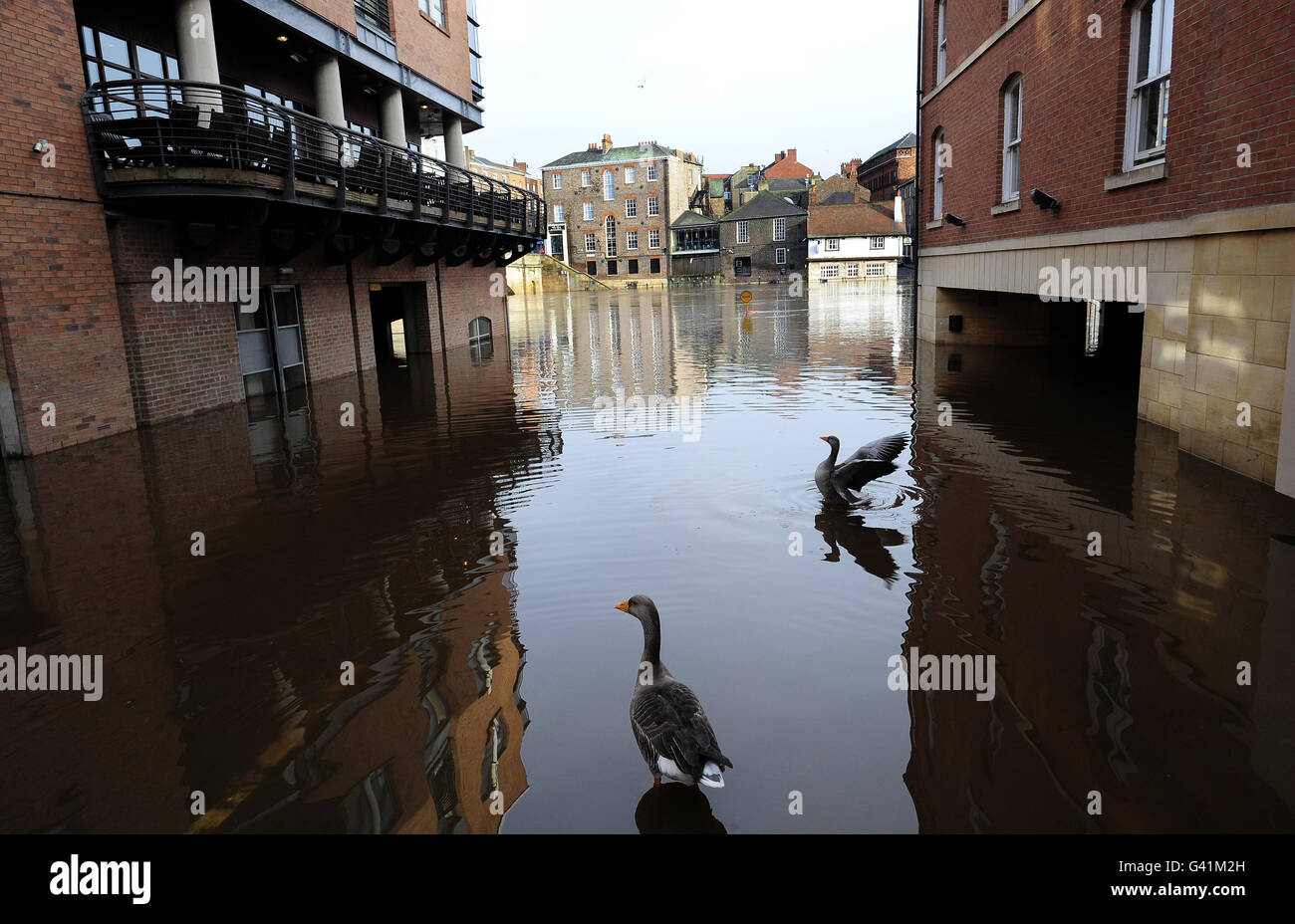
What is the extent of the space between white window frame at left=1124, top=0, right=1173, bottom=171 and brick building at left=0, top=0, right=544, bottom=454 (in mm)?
11302

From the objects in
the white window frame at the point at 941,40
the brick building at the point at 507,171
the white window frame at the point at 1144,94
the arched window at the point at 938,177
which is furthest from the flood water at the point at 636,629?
the brick building at the point at 507,171

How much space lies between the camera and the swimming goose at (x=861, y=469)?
770 cm

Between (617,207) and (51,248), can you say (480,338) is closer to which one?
(51,248)

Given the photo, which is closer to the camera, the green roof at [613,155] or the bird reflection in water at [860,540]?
the bird reflection in water at [860,540]

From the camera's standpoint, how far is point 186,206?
12180 millimetres

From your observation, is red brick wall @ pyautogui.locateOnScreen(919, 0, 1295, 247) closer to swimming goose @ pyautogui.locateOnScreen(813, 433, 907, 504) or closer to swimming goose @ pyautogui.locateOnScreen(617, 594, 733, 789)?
swimming goose @ pyautogui.locateOnScreen(813, 433, 907, 504)

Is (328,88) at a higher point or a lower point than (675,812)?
higher

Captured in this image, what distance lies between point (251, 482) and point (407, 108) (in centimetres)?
1742

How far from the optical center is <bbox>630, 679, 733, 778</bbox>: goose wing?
359 centimetres

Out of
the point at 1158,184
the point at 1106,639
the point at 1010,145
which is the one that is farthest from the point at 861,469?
the point at 1010,145

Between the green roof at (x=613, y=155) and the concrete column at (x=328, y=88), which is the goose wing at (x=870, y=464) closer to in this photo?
the concrete column at (x=328, y=88)

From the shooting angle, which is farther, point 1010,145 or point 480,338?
point 480,338

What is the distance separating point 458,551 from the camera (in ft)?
23.1

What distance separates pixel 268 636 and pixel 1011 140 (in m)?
15.1
